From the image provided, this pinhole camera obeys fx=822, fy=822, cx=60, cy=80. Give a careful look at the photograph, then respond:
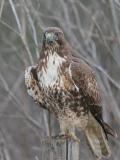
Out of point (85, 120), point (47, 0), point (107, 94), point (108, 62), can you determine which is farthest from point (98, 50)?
point (85, 120)

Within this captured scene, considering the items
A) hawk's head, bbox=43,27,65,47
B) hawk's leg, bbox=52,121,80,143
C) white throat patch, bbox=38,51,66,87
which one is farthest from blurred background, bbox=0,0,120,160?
hawk's head, bbox=43,27,65,47

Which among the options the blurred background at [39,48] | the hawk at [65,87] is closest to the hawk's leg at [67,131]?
the hawk at [65,87]

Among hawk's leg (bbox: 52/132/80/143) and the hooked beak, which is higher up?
the hooked beak

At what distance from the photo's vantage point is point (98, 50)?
32.8 feet

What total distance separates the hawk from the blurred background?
19 centimetres

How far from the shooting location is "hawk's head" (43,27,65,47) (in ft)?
19.5

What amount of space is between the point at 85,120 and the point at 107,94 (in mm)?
1888

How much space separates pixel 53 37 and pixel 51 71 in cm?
26

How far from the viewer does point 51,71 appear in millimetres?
6066

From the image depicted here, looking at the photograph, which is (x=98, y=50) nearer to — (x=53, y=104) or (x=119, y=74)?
(x=119, y=74)

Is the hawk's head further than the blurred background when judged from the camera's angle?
No

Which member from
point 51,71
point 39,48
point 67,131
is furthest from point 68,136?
point 39,48

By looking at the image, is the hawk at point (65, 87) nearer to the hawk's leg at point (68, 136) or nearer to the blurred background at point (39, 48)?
the hawk's leg at point (68, 136)

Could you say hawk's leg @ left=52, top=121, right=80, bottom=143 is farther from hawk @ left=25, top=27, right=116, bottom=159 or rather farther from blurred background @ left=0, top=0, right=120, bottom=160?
blurred background @ left=0, top=0, right=120, bottom=160
